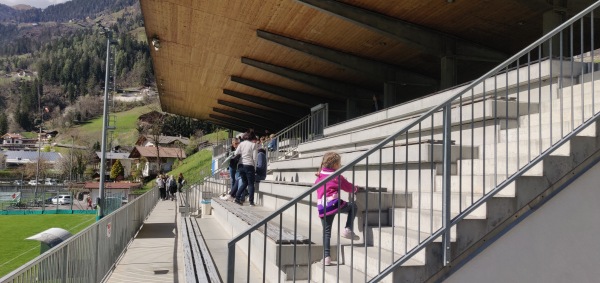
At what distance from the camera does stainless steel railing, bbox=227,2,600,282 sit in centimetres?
471

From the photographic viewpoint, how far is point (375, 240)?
5.48m

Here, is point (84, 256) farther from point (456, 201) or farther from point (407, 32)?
point (407, 32)

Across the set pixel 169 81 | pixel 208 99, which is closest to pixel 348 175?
pixel 169 81

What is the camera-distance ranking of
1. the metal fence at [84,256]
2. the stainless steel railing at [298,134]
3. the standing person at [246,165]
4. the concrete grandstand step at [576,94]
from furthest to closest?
1. the stainless steel railing at [298,134]
2. the standing person at [246,165]
3. the concrete grandstand step at [576,94]
4. the metal fence at [84,256]

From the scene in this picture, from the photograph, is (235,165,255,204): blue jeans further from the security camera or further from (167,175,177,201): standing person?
(167,175,177,201): standing person

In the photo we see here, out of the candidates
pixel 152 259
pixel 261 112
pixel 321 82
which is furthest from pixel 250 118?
pixel 152 259

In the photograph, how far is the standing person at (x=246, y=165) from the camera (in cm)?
1124

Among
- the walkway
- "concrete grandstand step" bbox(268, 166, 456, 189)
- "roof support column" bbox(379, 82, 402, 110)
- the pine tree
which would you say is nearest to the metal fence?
the walkway

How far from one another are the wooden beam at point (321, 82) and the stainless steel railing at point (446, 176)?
1549 cm

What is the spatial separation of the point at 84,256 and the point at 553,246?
6273mm

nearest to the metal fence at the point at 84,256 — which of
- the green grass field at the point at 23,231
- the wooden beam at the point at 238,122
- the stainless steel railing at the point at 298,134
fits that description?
the stainless steel railing at the point at 298,134

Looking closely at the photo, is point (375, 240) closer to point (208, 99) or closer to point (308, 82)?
point (308, 82)

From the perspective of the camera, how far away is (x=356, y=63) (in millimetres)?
18984

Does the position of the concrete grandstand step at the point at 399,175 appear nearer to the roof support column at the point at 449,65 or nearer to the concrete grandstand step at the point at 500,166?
the concrete grandstand step at the point at 500,166
